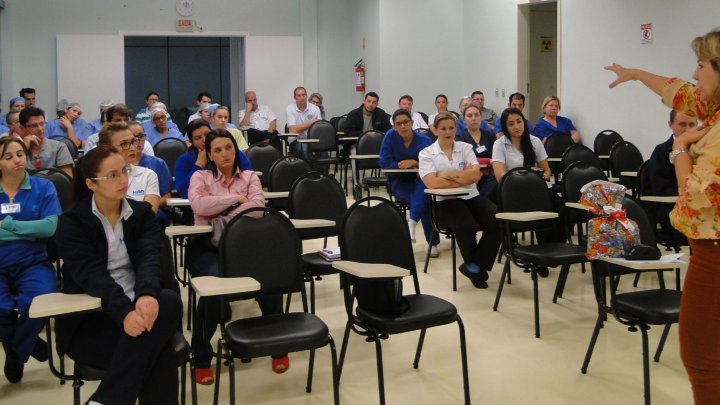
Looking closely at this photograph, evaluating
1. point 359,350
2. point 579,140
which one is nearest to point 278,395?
point 359,350

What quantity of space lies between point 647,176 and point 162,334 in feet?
12.3

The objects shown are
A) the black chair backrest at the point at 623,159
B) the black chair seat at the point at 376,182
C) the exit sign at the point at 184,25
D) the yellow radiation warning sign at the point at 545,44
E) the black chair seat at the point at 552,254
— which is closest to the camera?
the black chair seat at the point at 552,254

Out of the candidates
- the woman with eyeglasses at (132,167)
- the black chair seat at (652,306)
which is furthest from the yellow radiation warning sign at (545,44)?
the black chair seat at (652,306)

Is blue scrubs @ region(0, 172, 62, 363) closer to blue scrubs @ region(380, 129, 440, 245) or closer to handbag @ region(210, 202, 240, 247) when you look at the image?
handbag @ region(210, 202, 240, 247)

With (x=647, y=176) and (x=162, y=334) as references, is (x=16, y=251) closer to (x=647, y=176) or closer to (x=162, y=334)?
(x=162, y=334)

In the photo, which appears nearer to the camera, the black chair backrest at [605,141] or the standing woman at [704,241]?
the standing woman at [704,241]

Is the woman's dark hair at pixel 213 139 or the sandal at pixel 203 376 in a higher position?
the woman's dark hair at pixel 213 139

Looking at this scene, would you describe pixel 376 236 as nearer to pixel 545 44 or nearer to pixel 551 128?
pixel 551 128

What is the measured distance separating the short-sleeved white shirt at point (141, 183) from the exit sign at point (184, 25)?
864 cm

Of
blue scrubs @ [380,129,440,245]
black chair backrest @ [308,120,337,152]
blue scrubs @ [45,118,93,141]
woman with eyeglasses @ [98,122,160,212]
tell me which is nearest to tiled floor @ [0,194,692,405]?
woman with eyeglasses @ [98,122,160,212]

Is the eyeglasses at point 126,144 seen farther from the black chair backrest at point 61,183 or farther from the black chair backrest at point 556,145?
the black chair backrest at point 556,145

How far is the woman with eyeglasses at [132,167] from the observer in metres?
4.07

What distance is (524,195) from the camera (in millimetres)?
4742

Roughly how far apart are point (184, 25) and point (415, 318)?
34.2 ft
